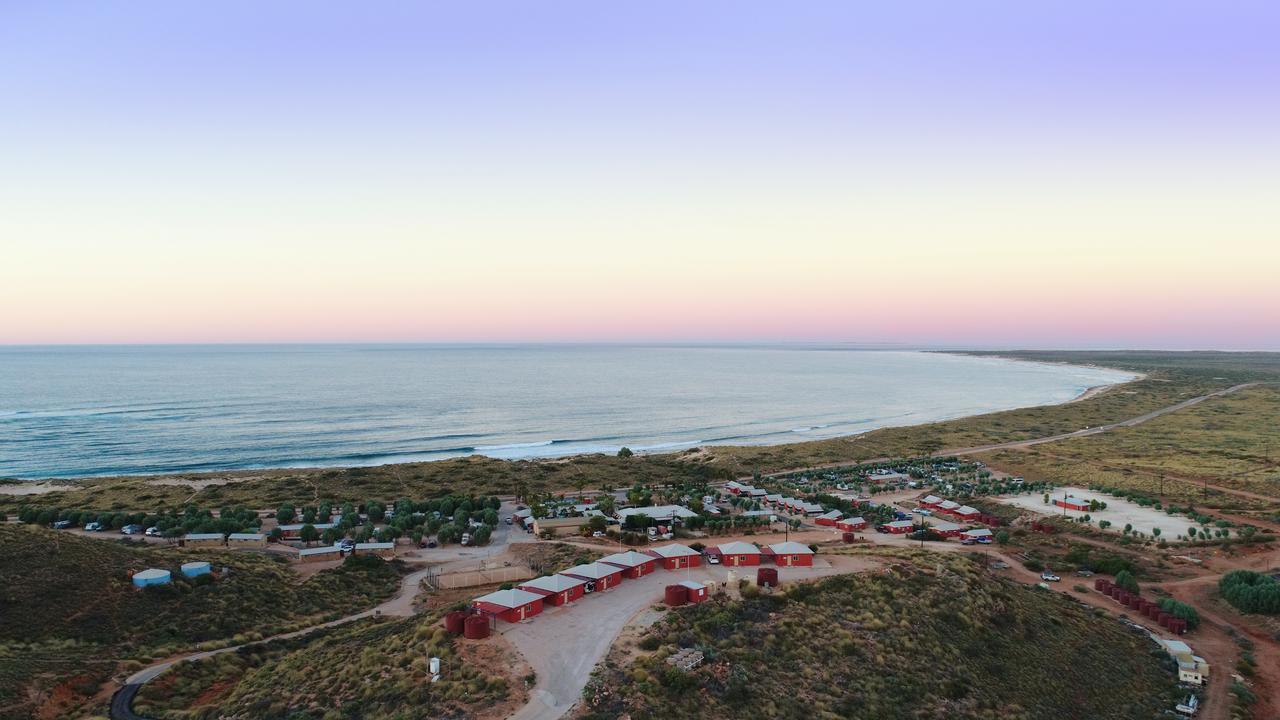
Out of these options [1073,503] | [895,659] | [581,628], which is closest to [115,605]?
[581,628]

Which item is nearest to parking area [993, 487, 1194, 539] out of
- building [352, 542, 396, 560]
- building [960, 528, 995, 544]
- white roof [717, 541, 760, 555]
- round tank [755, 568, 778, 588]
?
building [960, 528, 995, 544]

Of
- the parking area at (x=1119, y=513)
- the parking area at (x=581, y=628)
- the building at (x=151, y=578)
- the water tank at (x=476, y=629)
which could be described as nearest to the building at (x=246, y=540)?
the building at (x=151, y=578)

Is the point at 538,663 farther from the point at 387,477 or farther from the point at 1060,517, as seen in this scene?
the point at 387,477

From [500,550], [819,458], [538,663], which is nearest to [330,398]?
[819,458]

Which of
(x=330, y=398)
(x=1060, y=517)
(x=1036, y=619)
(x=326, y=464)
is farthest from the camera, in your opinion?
(x=330, y=398)

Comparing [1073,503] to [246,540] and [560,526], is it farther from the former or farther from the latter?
[246,540]

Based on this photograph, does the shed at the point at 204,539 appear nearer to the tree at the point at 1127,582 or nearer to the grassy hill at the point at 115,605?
the grassy hill at the point at 115,605

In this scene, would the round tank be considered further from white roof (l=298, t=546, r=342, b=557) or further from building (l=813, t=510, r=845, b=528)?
white roof (l=298, t=546, r=342, b=557)

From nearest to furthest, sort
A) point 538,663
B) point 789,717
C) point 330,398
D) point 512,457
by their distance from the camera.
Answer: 1. point 789,717
2. point 538,663
3. point 512,457
4. point 330,398
